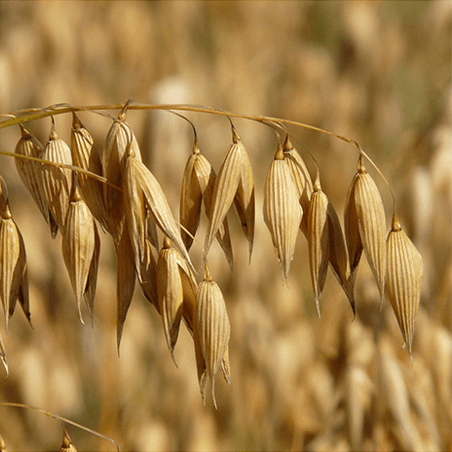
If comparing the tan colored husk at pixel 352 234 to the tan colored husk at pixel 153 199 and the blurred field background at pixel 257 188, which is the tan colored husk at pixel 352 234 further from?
the blurred field background at pixel 257 188

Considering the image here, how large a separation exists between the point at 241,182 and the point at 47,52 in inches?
18.1

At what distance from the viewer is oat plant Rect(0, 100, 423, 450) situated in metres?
0.28

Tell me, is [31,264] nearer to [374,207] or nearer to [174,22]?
[174,22]

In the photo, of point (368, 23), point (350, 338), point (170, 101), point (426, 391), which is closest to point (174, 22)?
point (170, 101)

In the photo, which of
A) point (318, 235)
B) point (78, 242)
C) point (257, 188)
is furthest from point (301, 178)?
point (257, 188)

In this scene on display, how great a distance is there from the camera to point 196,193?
12.7 inches

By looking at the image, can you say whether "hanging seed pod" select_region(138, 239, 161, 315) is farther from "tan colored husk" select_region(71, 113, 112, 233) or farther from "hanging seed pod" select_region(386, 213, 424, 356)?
"hanging seed pod" select_region(386, 213, 424, 356)

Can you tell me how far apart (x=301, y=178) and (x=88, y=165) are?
5.9 inches

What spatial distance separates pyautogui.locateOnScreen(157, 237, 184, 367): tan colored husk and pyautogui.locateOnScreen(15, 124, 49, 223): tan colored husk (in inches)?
3.2

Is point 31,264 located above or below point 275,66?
below

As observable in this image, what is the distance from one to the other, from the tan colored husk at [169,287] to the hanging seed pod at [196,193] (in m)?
0.02

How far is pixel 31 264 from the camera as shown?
25.6 inches

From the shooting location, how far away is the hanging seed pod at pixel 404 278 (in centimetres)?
31

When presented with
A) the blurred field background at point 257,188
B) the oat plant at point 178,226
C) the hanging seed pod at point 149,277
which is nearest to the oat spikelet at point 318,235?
the oat plant at point 178,226
